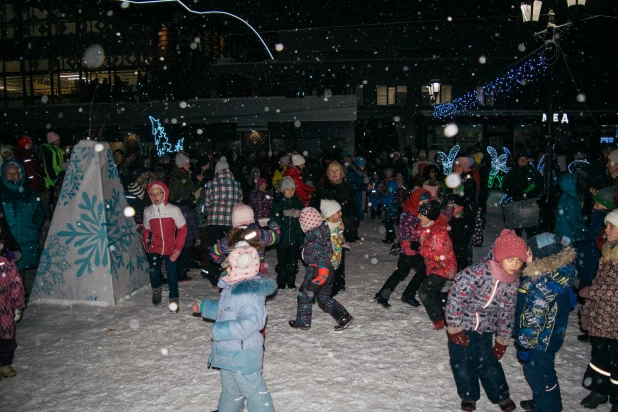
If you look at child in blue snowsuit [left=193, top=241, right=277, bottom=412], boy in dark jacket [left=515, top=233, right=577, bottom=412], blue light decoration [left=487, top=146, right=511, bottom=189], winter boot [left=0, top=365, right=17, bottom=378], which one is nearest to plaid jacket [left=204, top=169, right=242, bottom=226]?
winter boot [left=0, top=365, right=17, bottom=378]

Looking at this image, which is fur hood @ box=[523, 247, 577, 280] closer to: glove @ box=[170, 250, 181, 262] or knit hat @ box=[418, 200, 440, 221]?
knit hat @ box=[418, 200, 440, 221]

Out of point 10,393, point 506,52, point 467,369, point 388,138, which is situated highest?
point 506,52

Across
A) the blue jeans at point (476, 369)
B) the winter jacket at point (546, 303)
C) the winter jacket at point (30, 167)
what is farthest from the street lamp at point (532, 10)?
the winter jacket at point (30, 167)

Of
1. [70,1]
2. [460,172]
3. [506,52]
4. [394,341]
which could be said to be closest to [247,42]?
[70,1]

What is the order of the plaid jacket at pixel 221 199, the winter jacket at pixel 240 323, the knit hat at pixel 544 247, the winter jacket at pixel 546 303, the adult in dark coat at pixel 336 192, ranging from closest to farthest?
the winter jacket at pixel 240 323
the winter jacket at pixel 546 303
the knit hat at pixel 544 247
the plaid jacket at pixel 221 199
the adult in dark coat at pixel 336 192

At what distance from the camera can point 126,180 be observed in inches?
399

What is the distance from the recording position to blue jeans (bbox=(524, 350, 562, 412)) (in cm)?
342

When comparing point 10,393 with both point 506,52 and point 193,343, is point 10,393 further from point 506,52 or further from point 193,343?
point 506,52

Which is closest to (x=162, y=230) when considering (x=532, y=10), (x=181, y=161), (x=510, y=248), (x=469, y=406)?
(x=181, y=161)

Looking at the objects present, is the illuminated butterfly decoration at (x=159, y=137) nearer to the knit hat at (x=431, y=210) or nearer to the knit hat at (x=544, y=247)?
the knit hat at (x=431, y=210)

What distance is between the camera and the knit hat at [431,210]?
522 cm

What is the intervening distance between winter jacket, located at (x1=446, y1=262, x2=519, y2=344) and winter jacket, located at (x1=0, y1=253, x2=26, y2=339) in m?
3.78

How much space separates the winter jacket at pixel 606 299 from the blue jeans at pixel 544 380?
1.71 feet

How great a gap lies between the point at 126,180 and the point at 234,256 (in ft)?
25.4
